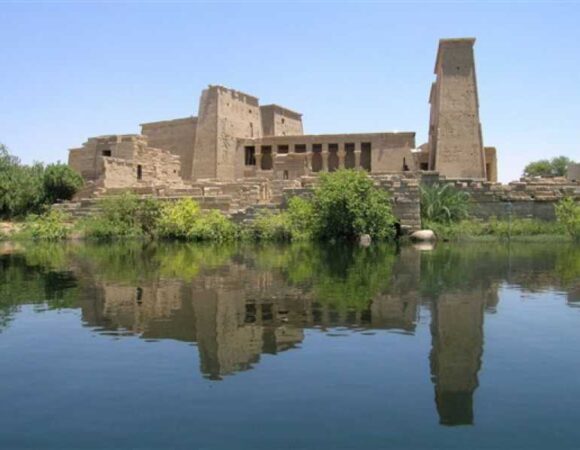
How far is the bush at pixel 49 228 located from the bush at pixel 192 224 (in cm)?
407

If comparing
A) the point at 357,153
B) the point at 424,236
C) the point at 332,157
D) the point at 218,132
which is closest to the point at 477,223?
the point at 424,236

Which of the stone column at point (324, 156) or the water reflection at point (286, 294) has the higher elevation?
the stone column at point (324, 156)

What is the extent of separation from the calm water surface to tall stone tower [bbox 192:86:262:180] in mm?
21255

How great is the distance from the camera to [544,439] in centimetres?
386

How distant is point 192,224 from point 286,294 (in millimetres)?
13496

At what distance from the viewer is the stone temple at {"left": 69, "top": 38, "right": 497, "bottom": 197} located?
81.7 ft

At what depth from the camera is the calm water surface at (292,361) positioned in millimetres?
4008

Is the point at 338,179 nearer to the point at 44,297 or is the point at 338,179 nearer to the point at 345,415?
the point at 44,297

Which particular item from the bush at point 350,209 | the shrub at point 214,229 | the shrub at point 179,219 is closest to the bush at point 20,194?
the shrub at point 179,219

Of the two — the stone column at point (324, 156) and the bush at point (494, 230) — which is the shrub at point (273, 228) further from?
the stone column at point (324, 156)

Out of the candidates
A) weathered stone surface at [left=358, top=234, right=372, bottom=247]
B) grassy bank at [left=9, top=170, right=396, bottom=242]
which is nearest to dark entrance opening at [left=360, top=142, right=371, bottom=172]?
grassy bank at [left=9, top=170, right=396, bottom=242]

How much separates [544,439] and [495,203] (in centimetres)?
1934

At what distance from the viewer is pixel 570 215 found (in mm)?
20438

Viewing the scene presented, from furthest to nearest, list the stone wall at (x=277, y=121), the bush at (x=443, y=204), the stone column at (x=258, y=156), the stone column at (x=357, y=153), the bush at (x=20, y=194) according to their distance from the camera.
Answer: the stone wall at (x=277, y=121), the stone column at (x=258, y=156), the stone column at (x=357, y=153), the bush at (x=20, y=194), the bush at (x=443, y=204)
